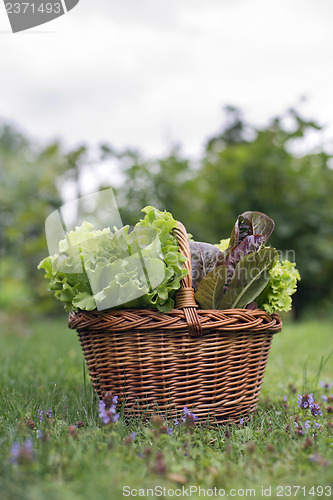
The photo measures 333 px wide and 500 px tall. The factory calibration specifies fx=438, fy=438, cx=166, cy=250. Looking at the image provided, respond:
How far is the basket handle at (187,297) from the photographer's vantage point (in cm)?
178

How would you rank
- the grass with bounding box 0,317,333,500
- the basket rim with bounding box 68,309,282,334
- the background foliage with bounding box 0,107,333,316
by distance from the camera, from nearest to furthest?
the grass with bounding box 0,317,333,500 → the basket rim with bounding box 68,309,282,334 → the background foliage with bounding box 0,107,333,316

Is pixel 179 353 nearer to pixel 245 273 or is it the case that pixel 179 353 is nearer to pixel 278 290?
pixel 245 273

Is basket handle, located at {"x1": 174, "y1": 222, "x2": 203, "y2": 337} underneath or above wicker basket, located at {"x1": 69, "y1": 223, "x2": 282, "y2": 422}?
above

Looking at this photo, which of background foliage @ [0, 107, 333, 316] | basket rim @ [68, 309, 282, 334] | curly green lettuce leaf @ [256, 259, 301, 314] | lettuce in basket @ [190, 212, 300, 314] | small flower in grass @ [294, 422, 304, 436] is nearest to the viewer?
small flower in grass @ [294, 422, 304, 436]

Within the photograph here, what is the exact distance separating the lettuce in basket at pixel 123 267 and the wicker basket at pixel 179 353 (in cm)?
6

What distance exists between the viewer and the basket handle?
1780 mm

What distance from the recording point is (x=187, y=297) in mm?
1854

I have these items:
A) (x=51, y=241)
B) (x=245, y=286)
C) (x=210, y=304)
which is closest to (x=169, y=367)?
(x=210, y=304)

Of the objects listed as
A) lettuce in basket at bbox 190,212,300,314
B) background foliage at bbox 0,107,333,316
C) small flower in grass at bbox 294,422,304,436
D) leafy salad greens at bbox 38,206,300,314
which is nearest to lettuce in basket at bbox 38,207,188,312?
leafy salad greens at bbox 38,206,300,314

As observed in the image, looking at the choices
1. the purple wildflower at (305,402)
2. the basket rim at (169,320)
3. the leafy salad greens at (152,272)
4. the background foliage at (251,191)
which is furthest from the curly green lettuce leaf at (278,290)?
the background foliage at (251,191)

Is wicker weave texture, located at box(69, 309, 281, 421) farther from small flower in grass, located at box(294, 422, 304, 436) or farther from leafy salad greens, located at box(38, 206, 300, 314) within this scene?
small flower in grass, located at box(294, 422, 304, 436)

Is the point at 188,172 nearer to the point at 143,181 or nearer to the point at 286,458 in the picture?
A: the point at 143,181

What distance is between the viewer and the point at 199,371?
1864 mm

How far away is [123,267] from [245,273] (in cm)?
54
